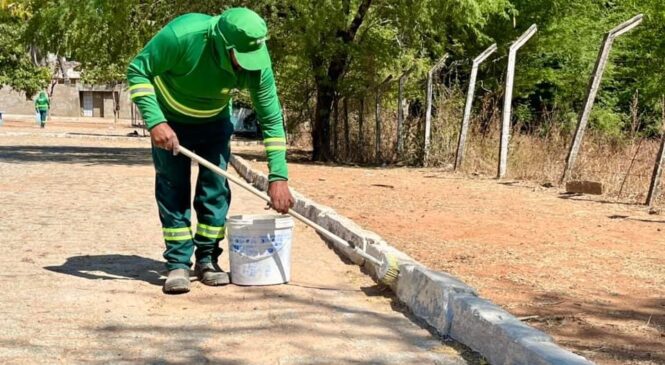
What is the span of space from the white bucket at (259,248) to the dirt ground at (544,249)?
1284mm

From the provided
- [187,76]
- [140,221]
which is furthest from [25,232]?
[187,76]

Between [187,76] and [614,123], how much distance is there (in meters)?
20.6

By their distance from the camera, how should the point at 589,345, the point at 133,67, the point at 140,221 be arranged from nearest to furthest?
the point at 589,345 → the point at 133,67 → the point at 140,221

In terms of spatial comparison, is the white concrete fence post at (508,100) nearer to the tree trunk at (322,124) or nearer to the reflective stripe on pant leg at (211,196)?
the tree trunk at (322,124)

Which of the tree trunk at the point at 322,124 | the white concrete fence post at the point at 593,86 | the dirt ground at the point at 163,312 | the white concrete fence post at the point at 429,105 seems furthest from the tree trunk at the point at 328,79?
the dirt ground at the point at 163,312

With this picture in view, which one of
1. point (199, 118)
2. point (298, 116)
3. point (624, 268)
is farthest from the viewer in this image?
point (298, 116)

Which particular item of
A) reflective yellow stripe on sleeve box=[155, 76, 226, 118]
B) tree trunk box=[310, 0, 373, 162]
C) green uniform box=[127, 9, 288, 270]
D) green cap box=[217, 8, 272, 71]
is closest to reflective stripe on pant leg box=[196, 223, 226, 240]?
green uniform box=[127, 9, 288, 270]

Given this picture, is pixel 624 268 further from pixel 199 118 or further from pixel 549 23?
pixel 549 23

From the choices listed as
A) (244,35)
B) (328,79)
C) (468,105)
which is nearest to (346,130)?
(328,79)

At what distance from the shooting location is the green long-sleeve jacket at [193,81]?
5.47m

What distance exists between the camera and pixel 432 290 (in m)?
5.03

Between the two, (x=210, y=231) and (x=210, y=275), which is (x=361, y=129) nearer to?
(x=210, y=231)

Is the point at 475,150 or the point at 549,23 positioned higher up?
the point at 549,23

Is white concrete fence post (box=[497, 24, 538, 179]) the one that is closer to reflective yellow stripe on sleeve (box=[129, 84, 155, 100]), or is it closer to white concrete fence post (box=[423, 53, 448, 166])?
white concrete fence post (box=[423, 53, 448, 166])
